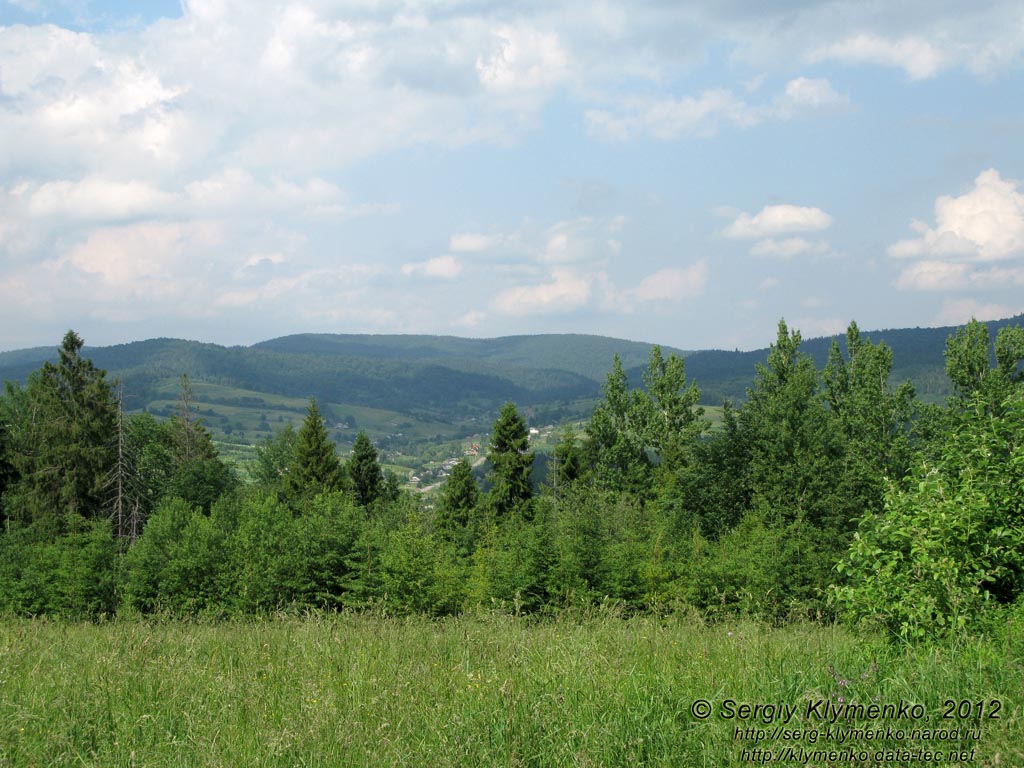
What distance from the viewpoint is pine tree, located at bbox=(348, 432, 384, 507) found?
66125 millimetres

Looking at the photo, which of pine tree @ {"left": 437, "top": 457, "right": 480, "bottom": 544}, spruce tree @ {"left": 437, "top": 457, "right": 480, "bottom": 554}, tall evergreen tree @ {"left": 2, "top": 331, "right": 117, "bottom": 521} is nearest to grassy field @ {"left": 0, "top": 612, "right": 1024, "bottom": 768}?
tall evergreen tree @ {"left": 2, "top": 331, "right": 117, "bottom": 521}

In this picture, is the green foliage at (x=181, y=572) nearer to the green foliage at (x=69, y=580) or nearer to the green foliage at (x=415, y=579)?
the green foliage at (x=69, y=580)

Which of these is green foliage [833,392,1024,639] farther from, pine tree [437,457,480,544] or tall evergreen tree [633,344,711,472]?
tall evergreen tree [633,344,711,472]

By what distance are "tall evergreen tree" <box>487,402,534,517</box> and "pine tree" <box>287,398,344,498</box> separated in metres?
13.7

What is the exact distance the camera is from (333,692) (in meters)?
4.52

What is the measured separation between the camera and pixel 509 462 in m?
57.5

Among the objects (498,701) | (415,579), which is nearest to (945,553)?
(498,701)

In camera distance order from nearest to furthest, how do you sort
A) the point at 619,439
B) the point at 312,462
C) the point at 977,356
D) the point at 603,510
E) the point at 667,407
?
1. the point at 603,510
2. the point at 977,356
3. the point at 312,462
4. the point at 619,439
5. the point at 667,407

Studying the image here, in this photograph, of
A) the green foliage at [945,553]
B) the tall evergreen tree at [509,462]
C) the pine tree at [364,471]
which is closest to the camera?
the green foliage at [945,553]

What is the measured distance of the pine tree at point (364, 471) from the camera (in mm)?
66125

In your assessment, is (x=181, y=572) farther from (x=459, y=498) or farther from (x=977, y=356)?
(x=977, y=356)

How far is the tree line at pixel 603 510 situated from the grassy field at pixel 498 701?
982 millimetres

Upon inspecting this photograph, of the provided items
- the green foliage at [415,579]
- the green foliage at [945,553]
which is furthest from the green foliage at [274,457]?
the green foliage at [945,553]

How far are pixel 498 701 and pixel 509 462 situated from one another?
2103 inches
